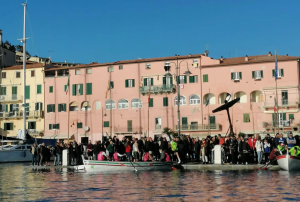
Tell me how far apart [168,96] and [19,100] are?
70.4 feet

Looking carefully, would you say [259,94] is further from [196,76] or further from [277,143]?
[277,143]

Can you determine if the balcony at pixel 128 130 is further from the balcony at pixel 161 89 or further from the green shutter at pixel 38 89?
the green shutter at pixel 38 89

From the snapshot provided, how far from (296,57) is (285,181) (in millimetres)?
43322

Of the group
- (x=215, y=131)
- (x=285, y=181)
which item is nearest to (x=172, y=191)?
(x=285, y=181)

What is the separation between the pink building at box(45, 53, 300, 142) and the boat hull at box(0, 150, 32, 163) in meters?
14.9

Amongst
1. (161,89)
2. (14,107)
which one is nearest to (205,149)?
(161,89)

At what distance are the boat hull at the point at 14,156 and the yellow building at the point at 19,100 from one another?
85.0ft

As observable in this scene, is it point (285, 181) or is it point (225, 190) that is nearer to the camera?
point (225, 190)

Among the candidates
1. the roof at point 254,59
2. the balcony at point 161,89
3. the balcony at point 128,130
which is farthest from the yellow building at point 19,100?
the roof at point 254,59

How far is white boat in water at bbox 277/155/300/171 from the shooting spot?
72.4 ft

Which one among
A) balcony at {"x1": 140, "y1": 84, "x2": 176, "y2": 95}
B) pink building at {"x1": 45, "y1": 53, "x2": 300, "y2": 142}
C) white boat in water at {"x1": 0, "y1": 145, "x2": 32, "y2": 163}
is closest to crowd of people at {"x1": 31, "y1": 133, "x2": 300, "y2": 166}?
white boat in water at {"x1": 0, "y1": 145, "x2": 32, "y2": 163}

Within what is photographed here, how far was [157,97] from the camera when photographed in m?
64.4

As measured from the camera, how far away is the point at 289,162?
2209cm

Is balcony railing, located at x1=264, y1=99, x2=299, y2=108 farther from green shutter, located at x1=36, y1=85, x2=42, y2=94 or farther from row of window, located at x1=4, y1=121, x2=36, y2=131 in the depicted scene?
row of window, located at x1=4, y1=121, x2=36, y2=131
